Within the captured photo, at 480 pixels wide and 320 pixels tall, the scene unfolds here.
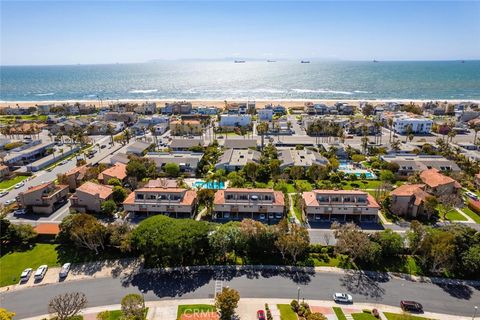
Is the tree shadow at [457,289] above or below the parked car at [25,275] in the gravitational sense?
below

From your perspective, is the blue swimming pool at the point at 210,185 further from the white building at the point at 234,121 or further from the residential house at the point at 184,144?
the white building at the point at 234,121

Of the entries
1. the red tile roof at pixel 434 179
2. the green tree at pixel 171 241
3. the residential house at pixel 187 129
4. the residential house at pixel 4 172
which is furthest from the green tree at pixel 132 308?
the residential house at pixel 187 129

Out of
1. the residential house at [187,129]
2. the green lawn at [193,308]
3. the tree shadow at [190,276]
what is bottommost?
the green lawn at [193,308]

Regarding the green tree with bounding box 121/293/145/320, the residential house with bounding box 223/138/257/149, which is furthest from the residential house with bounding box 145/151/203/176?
the green tree with bounding box 121/293/145/320

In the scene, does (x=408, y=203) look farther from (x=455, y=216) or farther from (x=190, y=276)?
(x=190, y=276)

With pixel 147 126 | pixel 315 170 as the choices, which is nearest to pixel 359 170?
pixel 315 170
